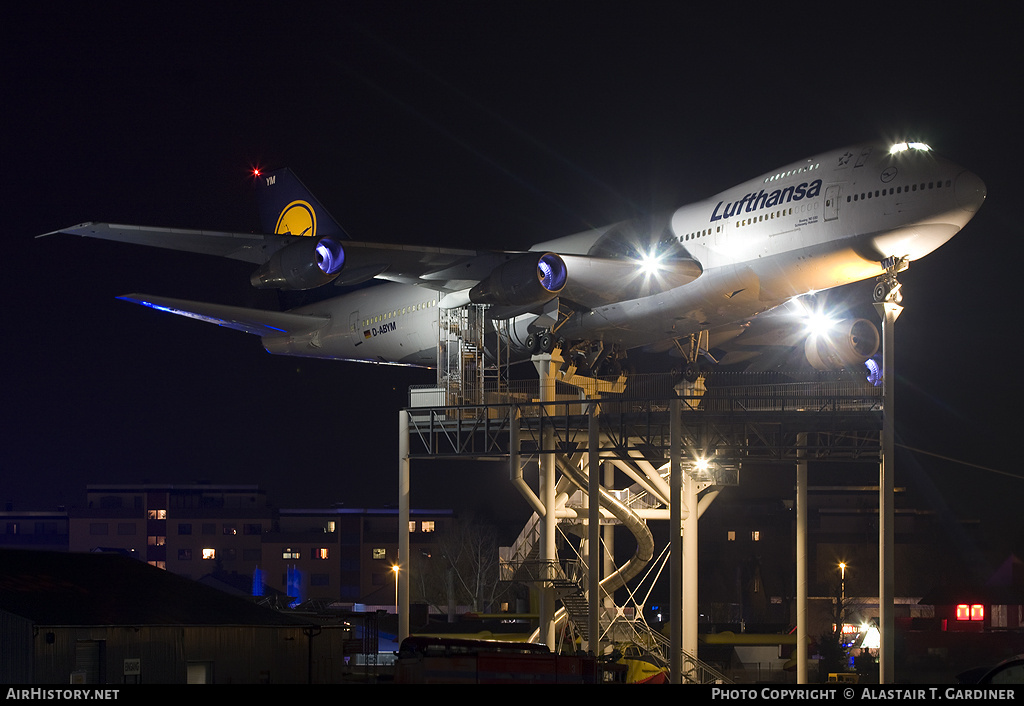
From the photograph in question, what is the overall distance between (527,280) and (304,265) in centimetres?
698

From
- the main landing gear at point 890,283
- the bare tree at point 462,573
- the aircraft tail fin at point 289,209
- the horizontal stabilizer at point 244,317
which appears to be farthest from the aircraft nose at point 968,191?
the bare tree at point 462,573

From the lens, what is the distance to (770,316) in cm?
4766

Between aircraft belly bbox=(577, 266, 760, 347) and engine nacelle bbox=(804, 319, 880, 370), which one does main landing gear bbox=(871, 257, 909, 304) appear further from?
engine nacelle bbox=(804, 319, 880, 370)

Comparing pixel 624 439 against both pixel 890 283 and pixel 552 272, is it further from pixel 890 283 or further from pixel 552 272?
pixel 890 283

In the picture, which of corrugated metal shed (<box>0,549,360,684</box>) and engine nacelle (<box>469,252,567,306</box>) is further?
engine nacelle (<box>469,252,567,306</box>)

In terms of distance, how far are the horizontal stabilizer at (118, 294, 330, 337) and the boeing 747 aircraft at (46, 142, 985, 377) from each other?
0.30 ft

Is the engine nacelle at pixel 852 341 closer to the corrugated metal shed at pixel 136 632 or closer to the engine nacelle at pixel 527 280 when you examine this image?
the engine nacelle at pixel 527 280

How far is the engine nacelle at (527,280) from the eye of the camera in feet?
129

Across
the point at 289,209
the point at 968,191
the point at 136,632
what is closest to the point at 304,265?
the point at 136,632

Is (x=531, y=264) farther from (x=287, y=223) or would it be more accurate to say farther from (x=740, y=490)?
(x=740, y=490)

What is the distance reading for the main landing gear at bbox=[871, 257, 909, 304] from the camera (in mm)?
35156

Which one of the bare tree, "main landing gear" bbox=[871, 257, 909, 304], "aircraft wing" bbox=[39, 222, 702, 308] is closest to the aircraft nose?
"main landing gear" bbox=[871, 257, 909, 304]

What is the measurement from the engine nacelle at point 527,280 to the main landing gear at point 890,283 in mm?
9812

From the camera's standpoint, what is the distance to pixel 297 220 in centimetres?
5825
